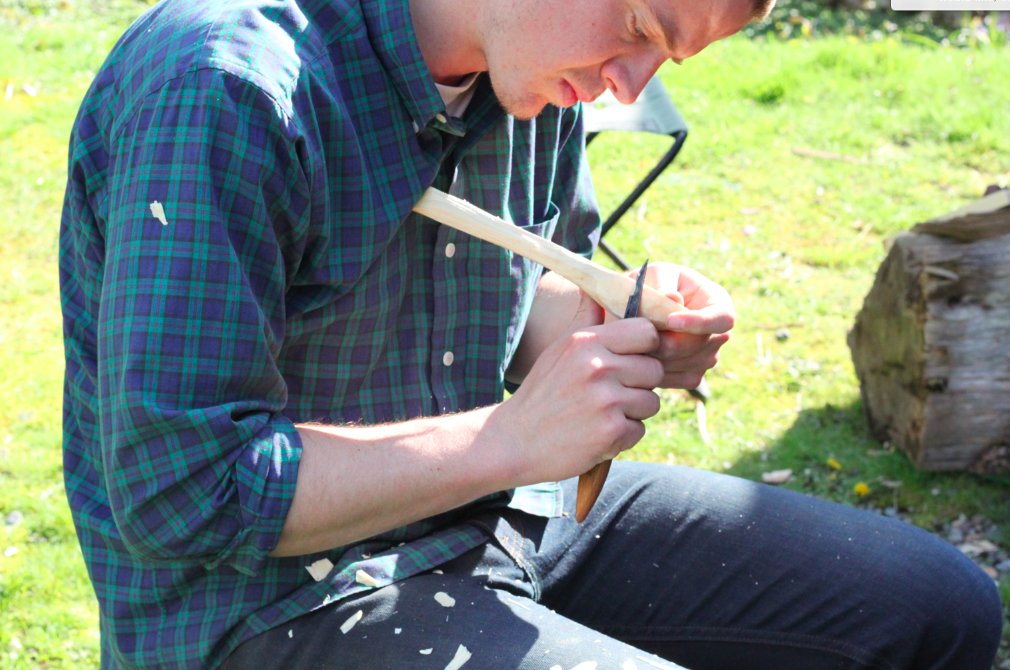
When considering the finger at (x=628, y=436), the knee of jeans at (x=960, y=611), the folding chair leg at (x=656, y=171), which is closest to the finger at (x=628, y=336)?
the finger at (x=628, y=436)

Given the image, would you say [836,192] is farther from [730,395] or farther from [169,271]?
[169,271]

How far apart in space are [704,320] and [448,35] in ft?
1.98

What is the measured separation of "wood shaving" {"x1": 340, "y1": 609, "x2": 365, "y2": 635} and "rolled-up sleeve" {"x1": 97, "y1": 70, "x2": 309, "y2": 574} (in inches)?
7.8

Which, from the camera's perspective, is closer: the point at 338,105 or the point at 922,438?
the point at 338,105

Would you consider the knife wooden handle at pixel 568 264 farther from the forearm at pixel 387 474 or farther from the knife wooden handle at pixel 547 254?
the forearm at pixel 387 474

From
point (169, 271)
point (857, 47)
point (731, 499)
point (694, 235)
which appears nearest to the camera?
point (169, 271)

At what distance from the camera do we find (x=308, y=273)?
53.2 inches

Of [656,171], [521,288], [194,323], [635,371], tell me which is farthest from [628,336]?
[656,171]

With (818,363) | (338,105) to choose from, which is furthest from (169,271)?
(818,363)

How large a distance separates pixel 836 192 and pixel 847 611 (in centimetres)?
350

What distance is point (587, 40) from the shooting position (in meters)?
1.38

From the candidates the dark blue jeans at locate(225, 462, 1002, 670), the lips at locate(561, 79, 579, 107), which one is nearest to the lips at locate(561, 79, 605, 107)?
the lips at locate(561, 79, 579, 107)

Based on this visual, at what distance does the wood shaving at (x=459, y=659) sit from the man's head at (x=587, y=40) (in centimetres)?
82

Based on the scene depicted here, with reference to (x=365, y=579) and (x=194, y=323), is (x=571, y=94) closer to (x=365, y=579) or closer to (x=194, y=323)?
(x=194, y=323)
